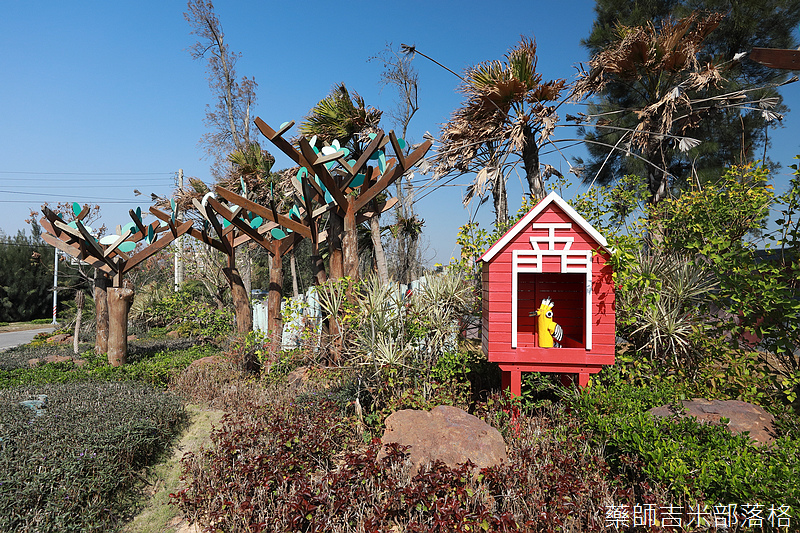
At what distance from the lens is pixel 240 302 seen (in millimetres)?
8281

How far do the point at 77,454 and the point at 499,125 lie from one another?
703 centimetres

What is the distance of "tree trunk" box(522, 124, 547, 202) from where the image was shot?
23.5 feet

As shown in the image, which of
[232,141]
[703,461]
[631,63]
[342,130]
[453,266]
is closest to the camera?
[703,461]

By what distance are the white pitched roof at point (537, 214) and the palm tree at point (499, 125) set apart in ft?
6.27

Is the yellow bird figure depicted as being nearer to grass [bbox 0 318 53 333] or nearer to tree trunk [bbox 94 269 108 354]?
tree trunk [bbox 94 269 108 354]

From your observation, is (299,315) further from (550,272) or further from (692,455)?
(692,455)

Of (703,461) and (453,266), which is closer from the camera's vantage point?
(703,461)

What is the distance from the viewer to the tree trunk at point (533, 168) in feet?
23.5

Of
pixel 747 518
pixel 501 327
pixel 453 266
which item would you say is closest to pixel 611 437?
pixel 747 518

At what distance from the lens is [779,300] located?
4039 mm

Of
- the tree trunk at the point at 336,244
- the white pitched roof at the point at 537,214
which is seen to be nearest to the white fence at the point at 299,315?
the tree trunk at the point at 336,244

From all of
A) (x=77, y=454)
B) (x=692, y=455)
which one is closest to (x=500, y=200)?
(x=692, y=455)

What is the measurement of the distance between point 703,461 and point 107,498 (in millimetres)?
5115

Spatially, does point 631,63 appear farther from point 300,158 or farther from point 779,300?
point 300,158
